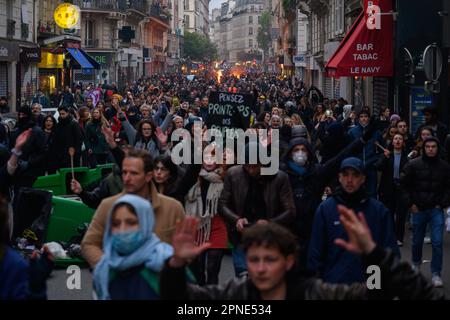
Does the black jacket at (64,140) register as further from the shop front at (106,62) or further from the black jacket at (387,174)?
the shop front at (106,62)

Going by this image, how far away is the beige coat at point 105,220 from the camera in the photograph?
543cm

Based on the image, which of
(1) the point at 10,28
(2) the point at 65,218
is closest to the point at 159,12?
(1) the point at 10,28

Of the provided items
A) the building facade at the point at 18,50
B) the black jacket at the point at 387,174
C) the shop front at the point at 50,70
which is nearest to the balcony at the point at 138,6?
the shop front at the point at 50,70

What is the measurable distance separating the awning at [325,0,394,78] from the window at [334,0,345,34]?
1086cm

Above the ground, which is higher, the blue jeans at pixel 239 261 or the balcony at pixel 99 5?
the balcony at pixel 99 5

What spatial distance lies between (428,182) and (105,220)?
16.1ft

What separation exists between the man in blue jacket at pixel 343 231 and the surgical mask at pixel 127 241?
6.53ft

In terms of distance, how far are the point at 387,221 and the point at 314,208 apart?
1.63 meters

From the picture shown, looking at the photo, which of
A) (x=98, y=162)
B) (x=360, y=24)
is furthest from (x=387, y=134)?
(x=360, y=24)

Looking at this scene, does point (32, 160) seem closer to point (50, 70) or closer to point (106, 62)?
point (50, 70)

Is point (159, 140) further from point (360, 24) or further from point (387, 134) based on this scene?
point (360, 24)

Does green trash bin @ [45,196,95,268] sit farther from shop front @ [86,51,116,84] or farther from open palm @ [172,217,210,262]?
shop front @ [86,51,116,84]

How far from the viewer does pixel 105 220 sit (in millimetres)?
5465
